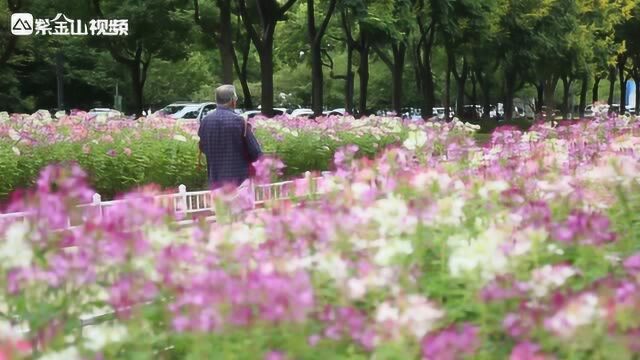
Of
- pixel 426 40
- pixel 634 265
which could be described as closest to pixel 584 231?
pixel 634 265

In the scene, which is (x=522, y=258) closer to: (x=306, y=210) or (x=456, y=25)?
(x=306, y=210)

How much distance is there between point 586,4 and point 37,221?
112 ft

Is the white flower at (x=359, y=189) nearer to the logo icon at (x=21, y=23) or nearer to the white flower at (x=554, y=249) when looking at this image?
the white flower at (x=554, y=249)

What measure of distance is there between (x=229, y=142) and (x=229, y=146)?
3cm

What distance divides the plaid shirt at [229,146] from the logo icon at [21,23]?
21273 millimetres

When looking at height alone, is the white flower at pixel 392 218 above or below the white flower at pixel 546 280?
above

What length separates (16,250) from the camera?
307 cm

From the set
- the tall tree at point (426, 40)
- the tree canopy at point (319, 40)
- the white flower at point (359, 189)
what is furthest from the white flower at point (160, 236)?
the tall tree at point (426, 40)

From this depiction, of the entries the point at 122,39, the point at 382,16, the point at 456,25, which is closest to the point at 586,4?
the point at 456,25

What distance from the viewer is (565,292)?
3.02m

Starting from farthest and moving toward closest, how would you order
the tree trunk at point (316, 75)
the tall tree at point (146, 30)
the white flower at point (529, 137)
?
1. the tall tree at point (146, 30)
2. the tree trunk at point (316, 75)
3. the white flower at point (529, 137)

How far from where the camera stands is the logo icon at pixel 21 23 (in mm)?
26923

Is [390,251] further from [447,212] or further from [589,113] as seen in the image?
[589,113]

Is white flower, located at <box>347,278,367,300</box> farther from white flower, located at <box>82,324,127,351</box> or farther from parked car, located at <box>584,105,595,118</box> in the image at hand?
parked car, located at <box>584,105,595,118</box>
